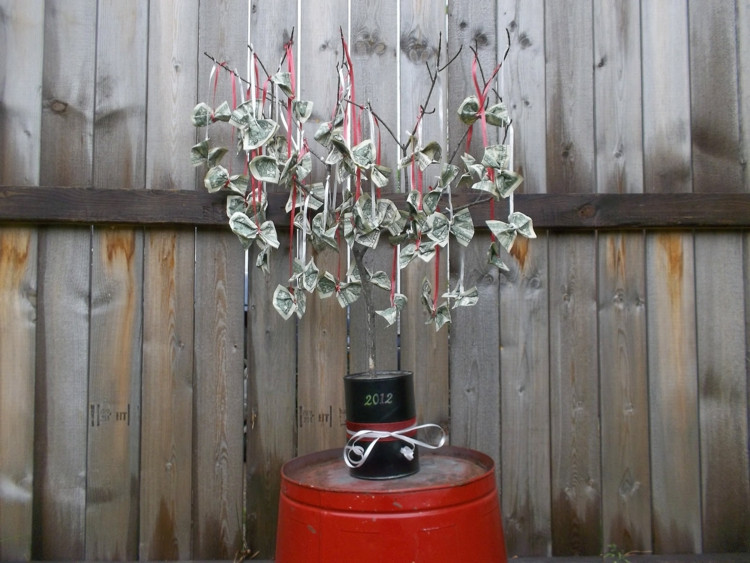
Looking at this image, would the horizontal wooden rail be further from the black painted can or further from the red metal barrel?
the red metal barrel

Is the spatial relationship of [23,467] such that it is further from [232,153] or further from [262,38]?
[262,38]

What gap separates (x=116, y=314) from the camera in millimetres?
1715

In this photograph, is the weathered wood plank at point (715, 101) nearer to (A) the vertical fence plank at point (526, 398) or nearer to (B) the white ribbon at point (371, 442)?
(A) the vertical fence plank at point (526, 398)

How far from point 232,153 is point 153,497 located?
1030mm

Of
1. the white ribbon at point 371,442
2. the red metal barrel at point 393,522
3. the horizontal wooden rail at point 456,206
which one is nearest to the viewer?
the red metal barrel at point 393,522

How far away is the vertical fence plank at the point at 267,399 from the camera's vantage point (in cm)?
171

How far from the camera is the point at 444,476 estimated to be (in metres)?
1.30

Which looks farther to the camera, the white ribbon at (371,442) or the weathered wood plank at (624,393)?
the weathered wood plank at (624,393)

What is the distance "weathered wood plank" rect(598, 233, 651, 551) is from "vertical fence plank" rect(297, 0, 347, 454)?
779 millimetres

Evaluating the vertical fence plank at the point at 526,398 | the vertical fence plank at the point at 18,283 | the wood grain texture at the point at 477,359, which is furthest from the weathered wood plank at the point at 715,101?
the vertical fence plank at the point at 18,283

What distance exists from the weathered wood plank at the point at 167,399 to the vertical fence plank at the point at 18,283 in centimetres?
32

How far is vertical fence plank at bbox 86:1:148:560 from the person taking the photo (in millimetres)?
1696

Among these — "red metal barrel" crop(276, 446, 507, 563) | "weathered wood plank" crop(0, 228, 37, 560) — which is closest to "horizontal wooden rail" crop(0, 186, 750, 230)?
"weathered wood plank" crop(0, 228, 37, 560)

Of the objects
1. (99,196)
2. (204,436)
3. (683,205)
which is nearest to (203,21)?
(99,196)
